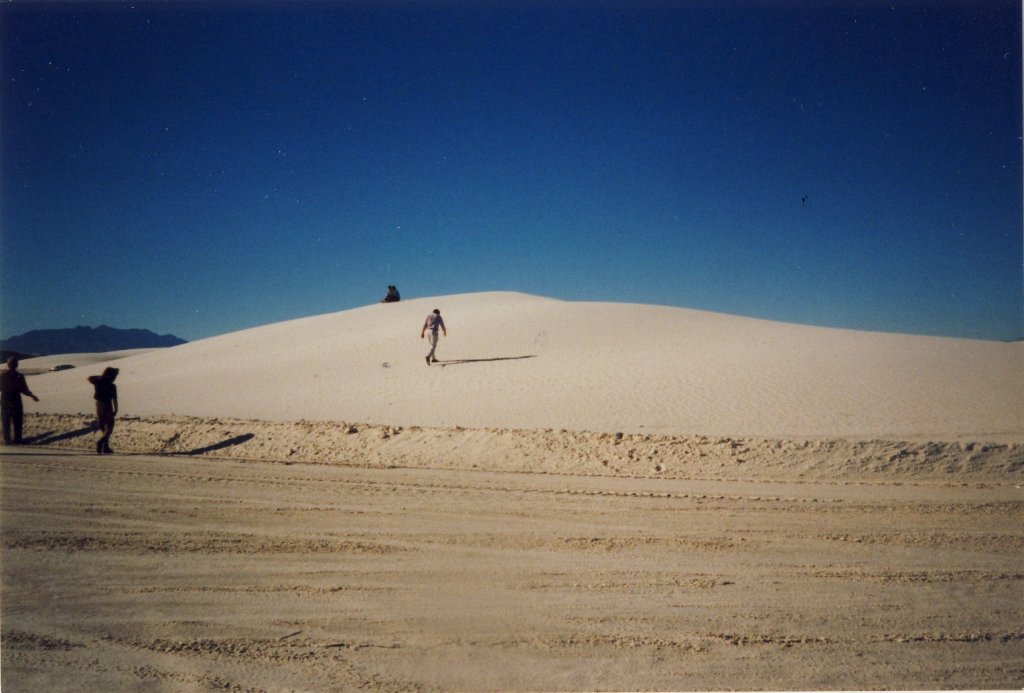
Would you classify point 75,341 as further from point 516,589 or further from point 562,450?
point 516,589

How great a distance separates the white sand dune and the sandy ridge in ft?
2.72

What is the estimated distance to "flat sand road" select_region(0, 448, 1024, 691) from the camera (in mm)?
3893

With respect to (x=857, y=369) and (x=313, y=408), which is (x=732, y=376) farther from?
(x=313, y=408)

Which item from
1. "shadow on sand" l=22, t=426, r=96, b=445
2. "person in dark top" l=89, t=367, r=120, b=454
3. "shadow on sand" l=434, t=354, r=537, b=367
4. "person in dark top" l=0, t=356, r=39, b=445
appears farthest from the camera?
"shadow on sand" l=434, t=354, r=537, b=367

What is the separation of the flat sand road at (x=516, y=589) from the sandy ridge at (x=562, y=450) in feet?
3.34

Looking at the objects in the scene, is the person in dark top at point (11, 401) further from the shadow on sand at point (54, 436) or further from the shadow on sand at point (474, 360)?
the shadow on sand at point (474, 360)

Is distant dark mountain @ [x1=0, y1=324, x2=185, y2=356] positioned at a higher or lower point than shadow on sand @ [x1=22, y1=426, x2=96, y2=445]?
higher

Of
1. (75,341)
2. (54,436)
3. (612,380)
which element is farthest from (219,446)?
(75,341)

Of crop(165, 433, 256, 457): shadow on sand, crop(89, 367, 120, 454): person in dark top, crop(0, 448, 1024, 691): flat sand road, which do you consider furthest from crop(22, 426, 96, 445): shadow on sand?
crop(0, 448, 1024, 691): flat sand road

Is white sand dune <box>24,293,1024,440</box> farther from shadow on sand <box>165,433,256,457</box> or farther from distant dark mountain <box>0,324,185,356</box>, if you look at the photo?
distant dark mountain <box>0,324,185,356</box>

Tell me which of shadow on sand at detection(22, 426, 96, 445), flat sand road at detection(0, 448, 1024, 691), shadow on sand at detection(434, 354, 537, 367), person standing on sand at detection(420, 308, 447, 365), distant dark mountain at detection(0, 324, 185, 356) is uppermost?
distant dark mountain at detection(0, 324, 185, 356)

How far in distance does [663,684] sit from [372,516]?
12.9ft

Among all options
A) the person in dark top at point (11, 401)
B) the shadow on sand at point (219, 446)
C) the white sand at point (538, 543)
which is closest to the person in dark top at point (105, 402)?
the white sand at point (538, 543)

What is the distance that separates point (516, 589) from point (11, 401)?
1177cm
